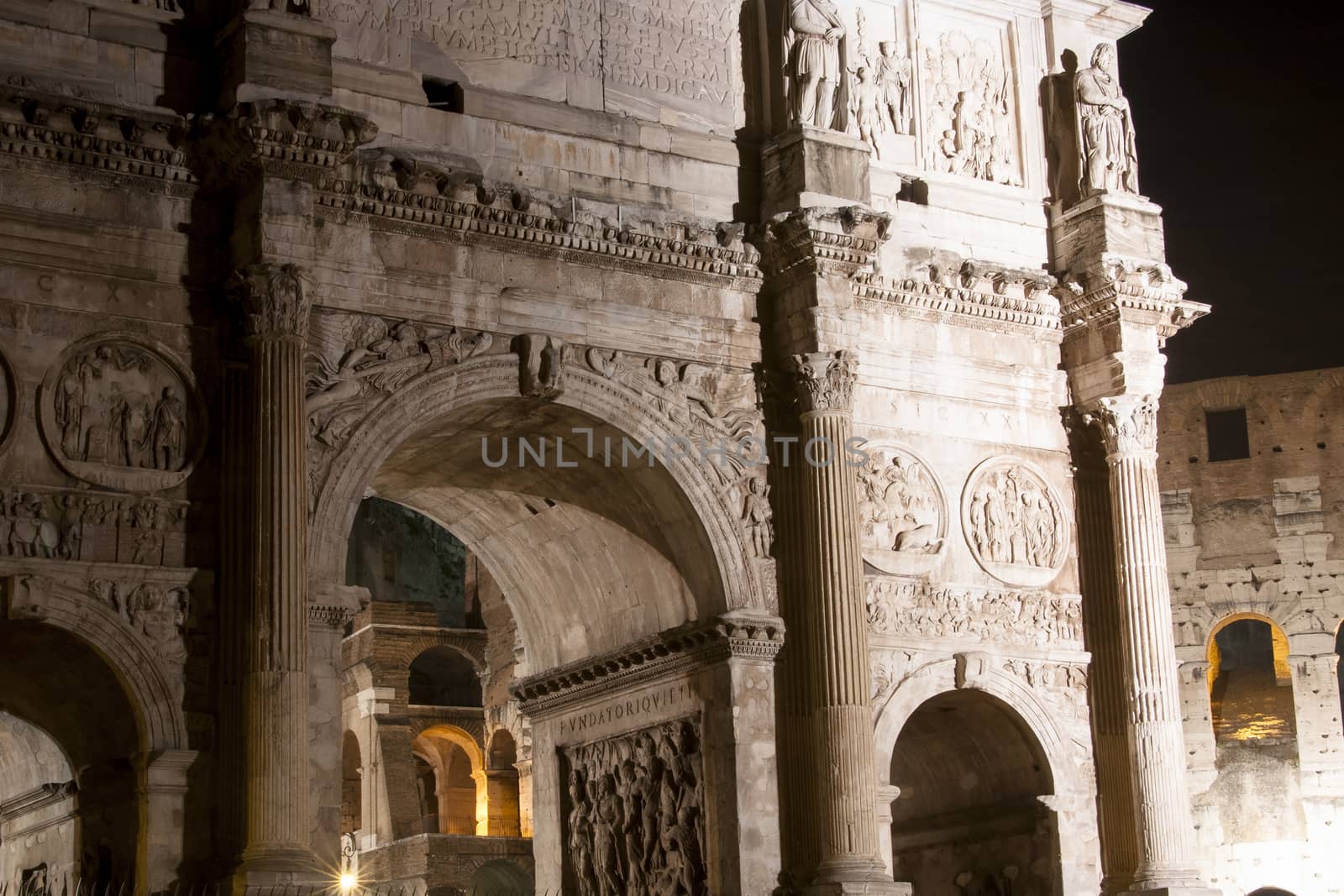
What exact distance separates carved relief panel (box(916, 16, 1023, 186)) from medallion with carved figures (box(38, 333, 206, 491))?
7.93 meters

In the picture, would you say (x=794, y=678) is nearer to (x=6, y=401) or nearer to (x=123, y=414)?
(x=123, y=414)

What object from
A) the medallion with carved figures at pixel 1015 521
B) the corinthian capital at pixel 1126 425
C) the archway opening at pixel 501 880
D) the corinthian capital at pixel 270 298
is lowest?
the archway opening at pixel 501 880

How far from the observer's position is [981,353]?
18.4 metres

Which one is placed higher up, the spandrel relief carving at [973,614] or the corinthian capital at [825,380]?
the corinthian capital at [825,380]

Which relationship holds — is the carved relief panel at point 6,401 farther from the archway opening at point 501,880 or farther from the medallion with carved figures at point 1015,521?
the archway opening at point 501,880

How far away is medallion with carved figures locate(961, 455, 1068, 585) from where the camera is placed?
1808cm

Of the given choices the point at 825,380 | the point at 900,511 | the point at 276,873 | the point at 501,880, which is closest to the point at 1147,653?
the point at 900,511

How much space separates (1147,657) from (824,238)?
500cm

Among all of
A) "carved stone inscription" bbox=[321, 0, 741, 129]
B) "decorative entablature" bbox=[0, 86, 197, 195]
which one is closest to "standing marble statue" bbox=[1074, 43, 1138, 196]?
"carved stone inscription" bbox=[321, 0, 741, 129]

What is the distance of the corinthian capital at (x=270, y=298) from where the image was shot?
565 inches

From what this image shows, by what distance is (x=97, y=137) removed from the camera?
14.3 meters

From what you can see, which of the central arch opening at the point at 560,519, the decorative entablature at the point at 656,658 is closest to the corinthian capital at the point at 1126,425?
the decorative entablature at the point at 656,658

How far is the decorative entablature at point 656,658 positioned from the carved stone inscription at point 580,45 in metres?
4.61

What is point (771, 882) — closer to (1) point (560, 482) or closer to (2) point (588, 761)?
(2) point (588, 761)
